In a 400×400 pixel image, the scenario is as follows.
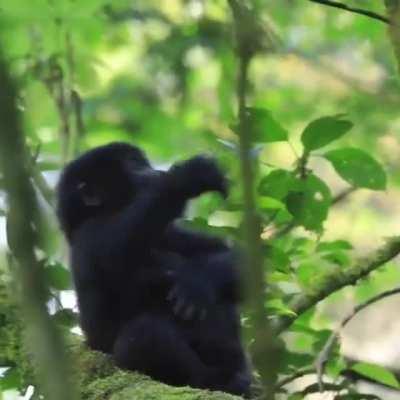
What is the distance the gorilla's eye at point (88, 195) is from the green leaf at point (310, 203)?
722 mm

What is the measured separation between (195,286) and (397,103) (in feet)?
2.85

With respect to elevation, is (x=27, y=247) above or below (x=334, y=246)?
above

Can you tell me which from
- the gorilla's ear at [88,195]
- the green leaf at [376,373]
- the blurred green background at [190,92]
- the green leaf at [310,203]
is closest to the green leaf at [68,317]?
the blurred green background at [190,92]

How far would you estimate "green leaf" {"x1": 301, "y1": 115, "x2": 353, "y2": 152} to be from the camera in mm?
3039

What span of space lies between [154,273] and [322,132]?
681 mm

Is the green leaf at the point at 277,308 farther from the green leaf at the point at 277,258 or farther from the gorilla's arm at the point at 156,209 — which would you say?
the gorilla's arm at the point at 156,209

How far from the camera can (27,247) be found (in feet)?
3.27

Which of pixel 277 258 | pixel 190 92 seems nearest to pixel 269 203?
pixel 277 258

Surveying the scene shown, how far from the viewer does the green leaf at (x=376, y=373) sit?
3092 mm

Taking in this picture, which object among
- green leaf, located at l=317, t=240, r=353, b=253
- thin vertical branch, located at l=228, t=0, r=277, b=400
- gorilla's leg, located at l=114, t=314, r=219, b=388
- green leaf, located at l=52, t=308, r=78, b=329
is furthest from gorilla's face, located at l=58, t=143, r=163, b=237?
thin vertical branch, located at l=228, t=0, r=277, b=400

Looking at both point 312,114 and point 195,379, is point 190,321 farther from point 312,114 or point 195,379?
point 312,114

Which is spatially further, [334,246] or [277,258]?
[334,246]

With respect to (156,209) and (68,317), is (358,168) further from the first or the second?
(68,317)

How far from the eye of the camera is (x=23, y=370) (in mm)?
2904
